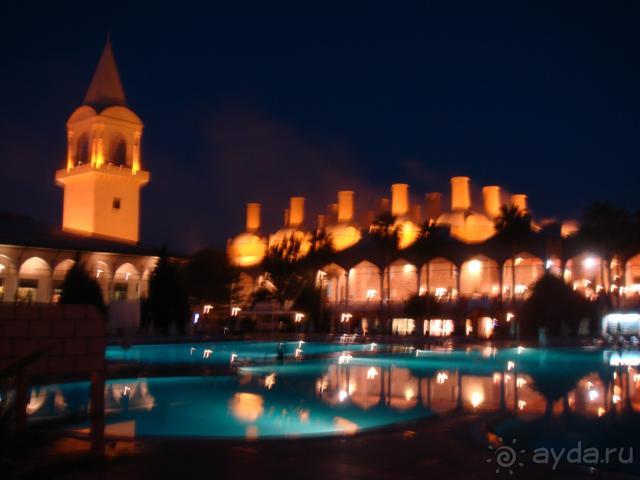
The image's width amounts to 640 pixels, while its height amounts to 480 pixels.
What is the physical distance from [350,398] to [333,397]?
315 millimetres

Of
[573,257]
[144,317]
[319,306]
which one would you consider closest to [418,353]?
[144,317]

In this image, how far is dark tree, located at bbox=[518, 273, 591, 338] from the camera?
36625 millimetres

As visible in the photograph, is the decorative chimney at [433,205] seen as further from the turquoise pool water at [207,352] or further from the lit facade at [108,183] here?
the turquoise pool water at [207,352]

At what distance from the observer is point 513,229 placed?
41844mm

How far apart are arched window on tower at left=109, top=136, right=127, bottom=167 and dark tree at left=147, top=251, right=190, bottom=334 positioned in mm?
18833

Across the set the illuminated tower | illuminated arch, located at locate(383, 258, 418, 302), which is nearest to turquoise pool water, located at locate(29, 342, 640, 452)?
illuminated arch, located at locate(383, 258, 418, 302)

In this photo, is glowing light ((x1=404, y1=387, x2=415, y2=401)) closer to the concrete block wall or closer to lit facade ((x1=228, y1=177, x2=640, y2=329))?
the concrete block wall

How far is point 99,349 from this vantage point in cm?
709

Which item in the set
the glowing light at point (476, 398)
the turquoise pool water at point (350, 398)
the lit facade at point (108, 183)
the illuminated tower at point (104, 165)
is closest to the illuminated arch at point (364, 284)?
the lit facade at point (108, 183)

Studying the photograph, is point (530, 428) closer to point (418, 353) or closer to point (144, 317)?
point (418, 353)

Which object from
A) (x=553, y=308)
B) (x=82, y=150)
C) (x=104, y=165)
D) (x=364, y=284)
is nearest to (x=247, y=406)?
(x=553, y=308)

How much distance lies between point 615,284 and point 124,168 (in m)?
32.7

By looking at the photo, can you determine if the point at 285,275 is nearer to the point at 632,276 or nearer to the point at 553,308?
the point at 553,308

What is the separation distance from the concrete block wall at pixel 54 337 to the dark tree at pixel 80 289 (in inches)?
967
